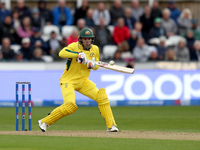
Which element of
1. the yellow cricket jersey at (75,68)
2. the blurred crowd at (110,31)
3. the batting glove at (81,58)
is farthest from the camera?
the blurred crowd at (110,31)

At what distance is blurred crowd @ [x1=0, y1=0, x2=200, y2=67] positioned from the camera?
66.3 ft

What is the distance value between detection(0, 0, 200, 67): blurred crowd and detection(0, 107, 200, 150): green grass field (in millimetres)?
2768

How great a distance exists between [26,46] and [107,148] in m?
11.4

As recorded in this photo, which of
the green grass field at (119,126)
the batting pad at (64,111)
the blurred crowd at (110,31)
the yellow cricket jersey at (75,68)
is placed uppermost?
the blurred crowd at (110,31)

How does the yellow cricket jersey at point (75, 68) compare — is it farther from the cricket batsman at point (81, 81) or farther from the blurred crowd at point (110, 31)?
the blurred crowd at point (110, 31)

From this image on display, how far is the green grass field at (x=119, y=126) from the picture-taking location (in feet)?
31.3

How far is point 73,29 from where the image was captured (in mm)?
21203

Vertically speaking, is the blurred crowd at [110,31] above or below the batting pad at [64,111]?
above

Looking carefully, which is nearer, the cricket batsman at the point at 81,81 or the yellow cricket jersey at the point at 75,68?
the cricket batsman at the point at 81,81

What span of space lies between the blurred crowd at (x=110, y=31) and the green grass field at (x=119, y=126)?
109 inches

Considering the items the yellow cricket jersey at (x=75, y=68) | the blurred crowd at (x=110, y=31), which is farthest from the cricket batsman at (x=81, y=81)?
the blurred crowd at (x=110, y=31)

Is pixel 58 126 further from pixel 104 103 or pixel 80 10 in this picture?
pixel 80 10

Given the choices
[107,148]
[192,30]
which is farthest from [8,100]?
[107,148]

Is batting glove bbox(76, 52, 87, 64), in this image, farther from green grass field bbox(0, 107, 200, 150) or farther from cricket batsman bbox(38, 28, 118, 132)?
green grass field bbox(0, 107, 200, 150)
